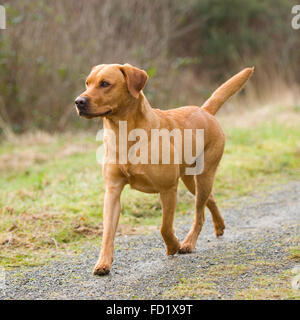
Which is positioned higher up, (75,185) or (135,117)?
(135,117)

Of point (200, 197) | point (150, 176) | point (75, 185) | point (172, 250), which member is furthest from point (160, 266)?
point (75, 185)

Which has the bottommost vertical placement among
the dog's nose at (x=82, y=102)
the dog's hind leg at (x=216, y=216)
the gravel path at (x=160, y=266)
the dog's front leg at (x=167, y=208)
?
the gravel path at (x=160, y=266)

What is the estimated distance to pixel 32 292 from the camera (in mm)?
4332

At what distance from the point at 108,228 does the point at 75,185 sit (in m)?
3.38

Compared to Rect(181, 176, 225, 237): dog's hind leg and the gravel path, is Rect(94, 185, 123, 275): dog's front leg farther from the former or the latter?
Rect(181, 176, 225, 237): dog's hind leg

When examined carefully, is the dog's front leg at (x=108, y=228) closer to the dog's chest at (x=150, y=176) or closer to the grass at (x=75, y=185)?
the dog's chest at (x=150, y=176)

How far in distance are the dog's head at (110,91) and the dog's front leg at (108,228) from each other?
0.66 meters

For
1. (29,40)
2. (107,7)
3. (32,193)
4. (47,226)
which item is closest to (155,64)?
(107,7)

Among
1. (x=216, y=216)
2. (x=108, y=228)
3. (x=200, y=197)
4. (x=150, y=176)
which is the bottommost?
(x=216, y=216)

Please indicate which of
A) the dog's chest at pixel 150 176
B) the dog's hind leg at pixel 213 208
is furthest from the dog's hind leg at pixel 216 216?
the dog's chest at pixel 150 176

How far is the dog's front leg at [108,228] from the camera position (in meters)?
4.50

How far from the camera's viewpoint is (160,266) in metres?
4.81

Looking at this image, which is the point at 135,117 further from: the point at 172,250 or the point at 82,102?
the point at 172,250

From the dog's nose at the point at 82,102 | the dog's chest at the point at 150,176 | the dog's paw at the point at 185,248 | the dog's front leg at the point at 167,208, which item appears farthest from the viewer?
the dog's paw at the point at 185,248
